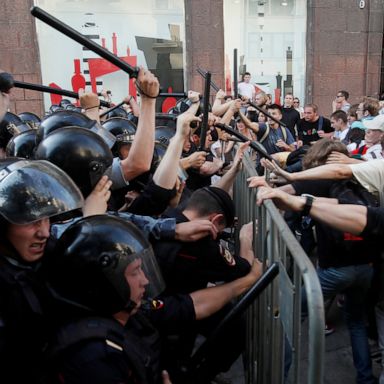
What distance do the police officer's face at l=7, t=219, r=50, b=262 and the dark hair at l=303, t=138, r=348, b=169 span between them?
7.63ft

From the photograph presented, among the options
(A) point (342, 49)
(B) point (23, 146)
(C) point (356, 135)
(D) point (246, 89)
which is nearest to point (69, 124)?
(B) point (23, 146)

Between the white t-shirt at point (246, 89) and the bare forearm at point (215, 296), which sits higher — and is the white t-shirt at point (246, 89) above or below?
above

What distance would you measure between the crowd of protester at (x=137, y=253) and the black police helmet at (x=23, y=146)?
14 millimetres

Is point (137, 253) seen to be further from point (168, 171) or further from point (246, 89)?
point (246, 89)

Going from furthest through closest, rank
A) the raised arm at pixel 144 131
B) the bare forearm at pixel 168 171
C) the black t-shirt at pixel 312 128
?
the black t-shirt at pixel 312 128 < the bare forearm at pixel 168 171 < the raised arm at pixel 144 131

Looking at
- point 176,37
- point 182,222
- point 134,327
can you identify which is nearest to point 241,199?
point 182,222

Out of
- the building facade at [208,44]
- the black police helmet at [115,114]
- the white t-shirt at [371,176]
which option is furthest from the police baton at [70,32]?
the building facade at [208,44]

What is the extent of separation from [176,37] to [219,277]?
11569 millimetres

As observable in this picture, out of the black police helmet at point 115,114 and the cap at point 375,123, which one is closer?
Answer: the cap at point 375,123

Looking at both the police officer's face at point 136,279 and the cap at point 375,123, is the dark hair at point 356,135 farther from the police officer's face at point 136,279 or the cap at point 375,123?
the police officer's face at point 136,279

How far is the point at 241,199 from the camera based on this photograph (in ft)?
11.3

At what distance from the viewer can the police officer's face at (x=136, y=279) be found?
155 centimetres

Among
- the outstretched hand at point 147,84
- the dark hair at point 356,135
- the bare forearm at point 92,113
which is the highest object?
the outstretched hand at point 147,84

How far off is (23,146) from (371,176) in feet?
7.84
